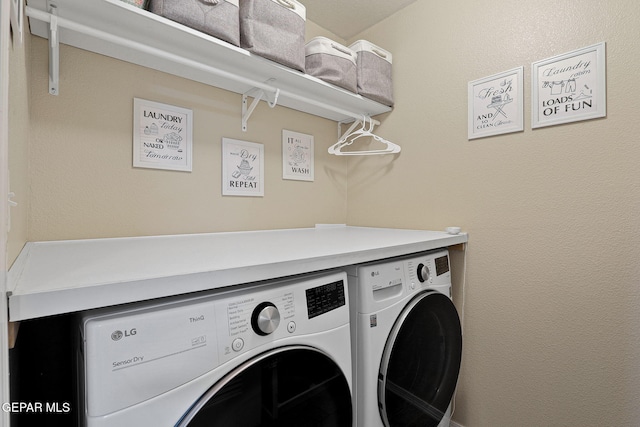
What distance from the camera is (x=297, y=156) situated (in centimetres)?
182

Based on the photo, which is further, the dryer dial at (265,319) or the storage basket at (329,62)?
the storage basket at (329,62)

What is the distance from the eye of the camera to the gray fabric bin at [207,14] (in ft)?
3.30

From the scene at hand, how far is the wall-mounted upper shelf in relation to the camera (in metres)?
0.93

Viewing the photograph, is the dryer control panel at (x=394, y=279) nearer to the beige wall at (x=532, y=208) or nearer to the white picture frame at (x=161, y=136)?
the beige wall at (x=532, y=208)

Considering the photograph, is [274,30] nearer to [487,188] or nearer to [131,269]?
[131,269]

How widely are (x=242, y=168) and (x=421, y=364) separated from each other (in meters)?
1.25

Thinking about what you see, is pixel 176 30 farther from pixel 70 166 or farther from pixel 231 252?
pixel 231 252

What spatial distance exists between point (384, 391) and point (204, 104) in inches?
57.2

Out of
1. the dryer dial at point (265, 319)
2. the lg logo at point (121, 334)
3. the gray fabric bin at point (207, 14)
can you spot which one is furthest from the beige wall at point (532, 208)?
the lg logo at point (121, 334)

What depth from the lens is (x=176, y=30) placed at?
1031mm

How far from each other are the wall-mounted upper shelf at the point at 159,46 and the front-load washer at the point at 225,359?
934mm

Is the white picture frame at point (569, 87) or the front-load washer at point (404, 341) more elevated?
the white picture frame at point (569, 87)

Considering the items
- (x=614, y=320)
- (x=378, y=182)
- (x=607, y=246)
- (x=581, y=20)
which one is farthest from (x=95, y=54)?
(x=614, y=320)

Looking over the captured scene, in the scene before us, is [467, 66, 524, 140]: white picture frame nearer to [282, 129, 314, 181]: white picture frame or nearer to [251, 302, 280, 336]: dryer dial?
[282, 129, 314, 181]: white picture frame
